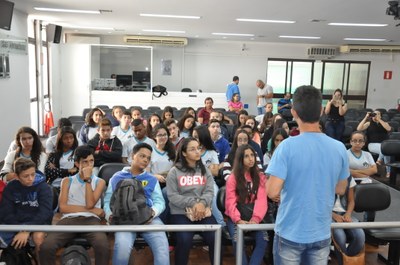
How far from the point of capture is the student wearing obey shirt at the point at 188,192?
2.89 m

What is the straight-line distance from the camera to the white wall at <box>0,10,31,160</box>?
281 inches

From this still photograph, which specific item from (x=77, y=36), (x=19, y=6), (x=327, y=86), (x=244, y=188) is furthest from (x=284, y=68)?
(x=244, y=188)

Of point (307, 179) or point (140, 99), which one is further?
point (140, 99)

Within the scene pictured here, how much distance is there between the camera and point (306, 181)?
5.82 feet

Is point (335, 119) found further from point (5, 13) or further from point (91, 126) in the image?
point (5, 13)

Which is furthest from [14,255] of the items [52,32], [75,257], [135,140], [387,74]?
[387,74]

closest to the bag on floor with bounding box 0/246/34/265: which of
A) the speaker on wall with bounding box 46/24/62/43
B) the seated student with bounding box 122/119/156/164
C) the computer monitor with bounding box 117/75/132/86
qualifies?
the seated student with bounding box 122/119/156/164

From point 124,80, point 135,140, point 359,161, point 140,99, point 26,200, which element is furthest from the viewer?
point 124,80

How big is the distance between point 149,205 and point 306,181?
1.56 metres

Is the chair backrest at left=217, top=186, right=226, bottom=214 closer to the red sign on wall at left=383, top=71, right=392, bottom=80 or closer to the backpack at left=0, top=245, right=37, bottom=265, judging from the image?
the backpack at left=0, top=245, right=37, bottom=265

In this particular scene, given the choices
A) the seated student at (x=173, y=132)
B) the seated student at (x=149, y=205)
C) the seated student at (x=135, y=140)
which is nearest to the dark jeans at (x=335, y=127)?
the seated student at (x=173, y=132)

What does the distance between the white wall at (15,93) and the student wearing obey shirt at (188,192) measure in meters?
5.36

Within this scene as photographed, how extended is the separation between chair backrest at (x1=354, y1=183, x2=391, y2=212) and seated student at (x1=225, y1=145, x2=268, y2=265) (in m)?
0.90

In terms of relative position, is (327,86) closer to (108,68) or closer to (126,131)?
(108,68)
